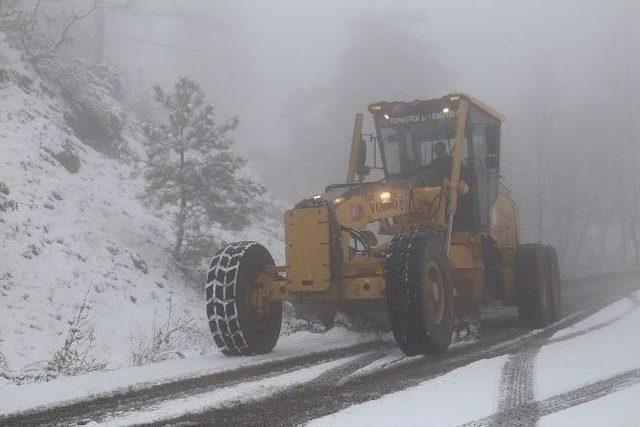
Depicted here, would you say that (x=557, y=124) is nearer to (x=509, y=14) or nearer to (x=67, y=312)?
(x=509, y=14)

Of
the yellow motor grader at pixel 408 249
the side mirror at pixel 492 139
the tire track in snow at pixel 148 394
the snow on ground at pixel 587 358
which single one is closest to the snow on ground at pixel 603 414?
the snow on ground at pixel 587 358

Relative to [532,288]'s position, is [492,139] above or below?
above

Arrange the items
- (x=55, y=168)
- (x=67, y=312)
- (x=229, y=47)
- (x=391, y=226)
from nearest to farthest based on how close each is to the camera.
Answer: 1. (x=391, y=226)
2. (x=67, y=312)
3. (x=55, y=168)
4. (x=229, y=47)

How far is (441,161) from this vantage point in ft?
28.2

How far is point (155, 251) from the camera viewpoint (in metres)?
18.3

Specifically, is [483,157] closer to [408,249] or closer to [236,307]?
[408,249]

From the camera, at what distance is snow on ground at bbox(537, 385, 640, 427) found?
317 cm

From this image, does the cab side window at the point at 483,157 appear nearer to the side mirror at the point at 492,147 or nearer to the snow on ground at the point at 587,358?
the side mirror at the point at 492,147

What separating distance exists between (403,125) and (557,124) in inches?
1513

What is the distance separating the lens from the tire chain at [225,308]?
6.25m

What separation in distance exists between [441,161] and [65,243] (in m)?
10.8

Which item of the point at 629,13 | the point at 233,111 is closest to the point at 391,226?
the point at 233,111

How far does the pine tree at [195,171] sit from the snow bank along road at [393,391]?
12017 millimetres

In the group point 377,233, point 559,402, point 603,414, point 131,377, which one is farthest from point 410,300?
point 377,233
